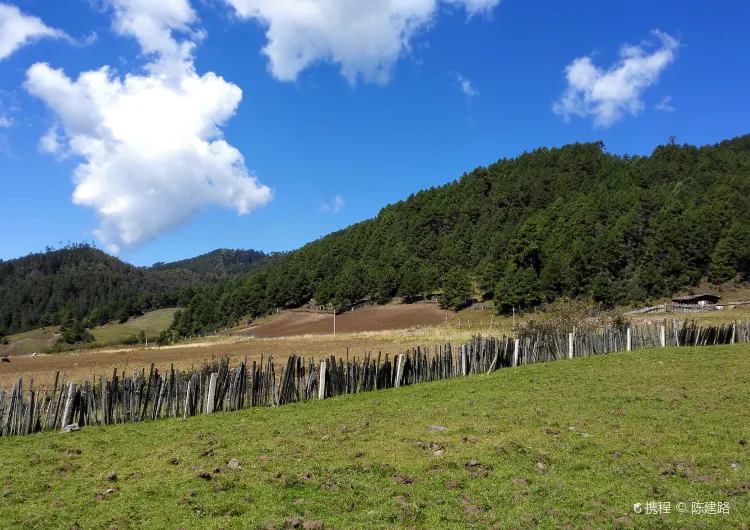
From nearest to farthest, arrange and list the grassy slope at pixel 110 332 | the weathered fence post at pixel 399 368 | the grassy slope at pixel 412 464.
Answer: the grassy slope at pixel 412 464, the weathered fence post at pixel 399 368, the grassy slope at pixel 110 332

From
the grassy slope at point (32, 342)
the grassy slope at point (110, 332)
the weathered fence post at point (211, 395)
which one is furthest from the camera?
the grassy slope at point (110, 332)

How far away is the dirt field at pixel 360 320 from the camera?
77000 millimetres

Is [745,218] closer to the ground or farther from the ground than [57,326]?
farther from the ground

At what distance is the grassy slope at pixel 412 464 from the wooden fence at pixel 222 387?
2.00ft

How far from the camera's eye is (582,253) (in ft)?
260

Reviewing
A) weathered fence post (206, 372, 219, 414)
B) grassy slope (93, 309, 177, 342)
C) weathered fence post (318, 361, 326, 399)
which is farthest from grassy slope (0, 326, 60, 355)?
weathered fence post (318, 361, 326, 399)

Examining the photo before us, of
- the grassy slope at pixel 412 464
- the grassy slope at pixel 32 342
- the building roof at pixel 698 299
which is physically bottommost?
the grassy slope at pixel 32 342

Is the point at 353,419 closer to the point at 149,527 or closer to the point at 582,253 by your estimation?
the point at 149,527

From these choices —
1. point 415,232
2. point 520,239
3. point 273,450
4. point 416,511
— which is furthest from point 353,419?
point 415,232

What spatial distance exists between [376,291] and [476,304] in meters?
25.6

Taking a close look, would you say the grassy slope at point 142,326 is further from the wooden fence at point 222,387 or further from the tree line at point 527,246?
the wooden fence at point 222,387

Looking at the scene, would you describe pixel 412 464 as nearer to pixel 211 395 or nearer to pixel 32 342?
pixel 211 395

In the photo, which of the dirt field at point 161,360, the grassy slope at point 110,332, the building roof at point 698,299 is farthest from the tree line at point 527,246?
the dirt field at point 161,360

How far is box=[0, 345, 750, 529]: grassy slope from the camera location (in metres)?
6.19
